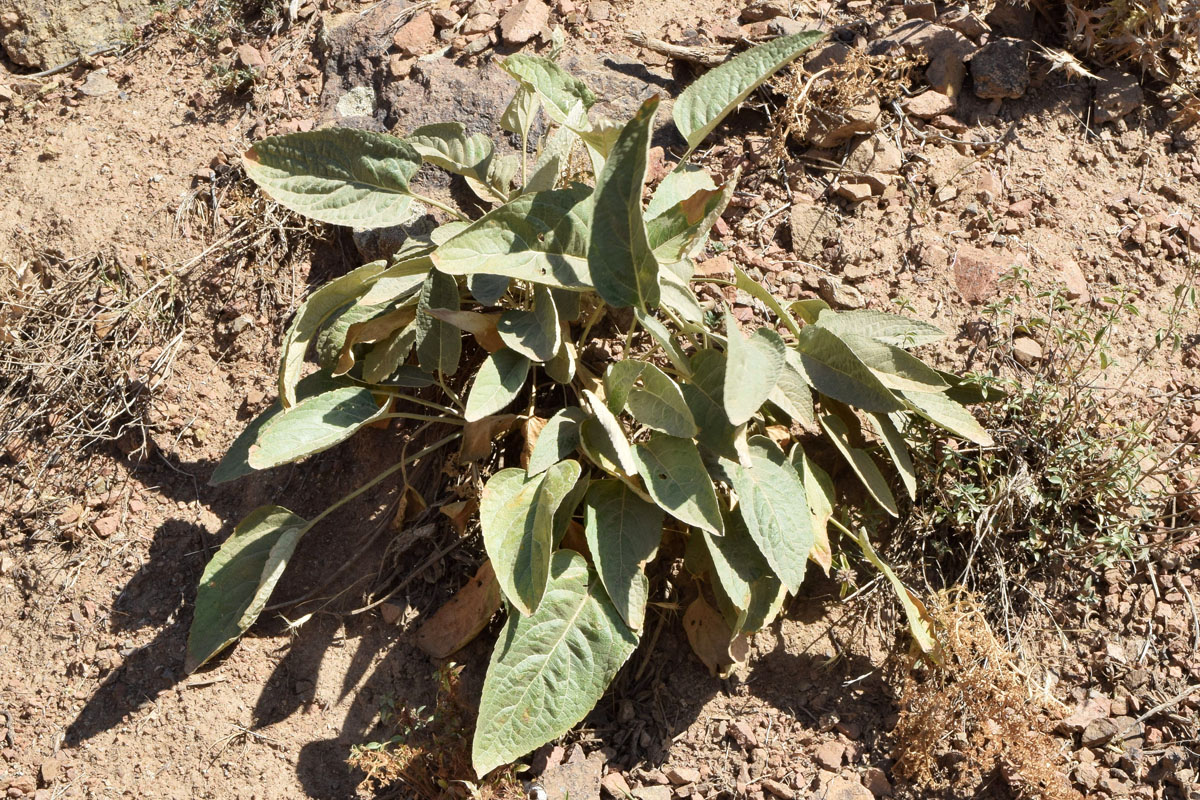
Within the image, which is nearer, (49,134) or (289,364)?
(289,364)

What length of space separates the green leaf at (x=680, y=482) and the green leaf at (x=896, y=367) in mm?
492

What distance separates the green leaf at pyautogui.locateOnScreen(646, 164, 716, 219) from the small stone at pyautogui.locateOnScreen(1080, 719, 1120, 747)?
1612mm

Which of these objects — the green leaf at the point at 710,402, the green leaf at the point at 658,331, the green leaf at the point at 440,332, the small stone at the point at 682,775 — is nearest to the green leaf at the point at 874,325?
the green leaf at the point at 710,402

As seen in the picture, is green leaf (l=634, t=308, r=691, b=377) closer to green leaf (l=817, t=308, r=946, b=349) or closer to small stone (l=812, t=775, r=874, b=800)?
green leaf (l=817, t=308, r=946, b=349)

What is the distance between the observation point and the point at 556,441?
2223 millimetres

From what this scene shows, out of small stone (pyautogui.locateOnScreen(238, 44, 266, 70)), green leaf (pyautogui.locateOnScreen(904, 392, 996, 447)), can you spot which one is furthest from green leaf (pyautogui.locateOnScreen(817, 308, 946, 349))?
small stone (pyautogui.locateOnScreen(238, 44, 266, 70))

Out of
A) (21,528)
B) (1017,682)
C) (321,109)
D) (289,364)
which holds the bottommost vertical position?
(1017,682)

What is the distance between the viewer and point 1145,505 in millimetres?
2418

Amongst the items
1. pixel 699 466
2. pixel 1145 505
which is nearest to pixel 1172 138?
pixel 1145 505

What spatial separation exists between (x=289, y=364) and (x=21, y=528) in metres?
1.13

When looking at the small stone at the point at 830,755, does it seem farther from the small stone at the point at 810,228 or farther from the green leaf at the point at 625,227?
the small stone at the point at 810,228

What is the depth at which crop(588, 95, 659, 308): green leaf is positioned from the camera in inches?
70.7

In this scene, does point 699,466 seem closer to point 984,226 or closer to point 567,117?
point 567,117

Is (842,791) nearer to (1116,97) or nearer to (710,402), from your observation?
(710,402)
